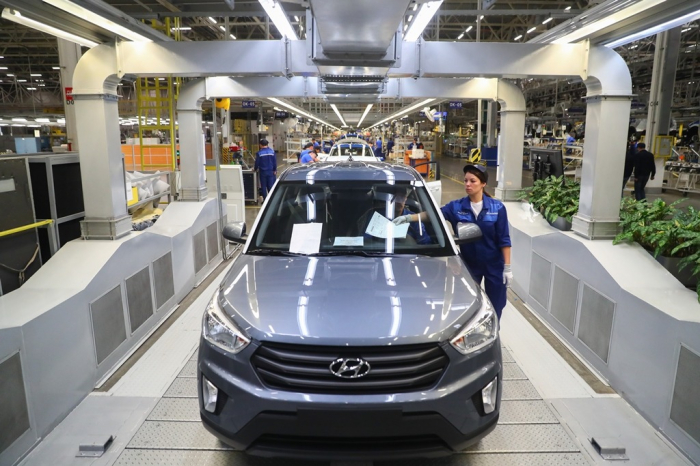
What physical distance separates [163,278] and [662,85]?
16609 millimetres

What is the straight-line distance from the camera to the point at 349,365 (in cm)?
233

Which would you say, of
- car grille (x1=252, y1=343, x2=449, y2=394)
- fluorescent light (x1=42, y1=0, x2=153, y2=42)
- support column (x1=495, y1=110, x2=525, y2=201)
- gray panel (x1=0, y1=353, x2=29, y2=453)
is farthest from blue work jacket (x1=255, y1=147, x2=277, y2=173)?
car grille (x1=252, y1=343, x2=449, y2=394)

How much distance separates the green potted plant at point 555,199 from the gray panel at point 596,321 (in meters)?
1.55

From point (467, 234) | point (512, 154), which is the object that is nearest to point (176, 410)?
point (467, 234)

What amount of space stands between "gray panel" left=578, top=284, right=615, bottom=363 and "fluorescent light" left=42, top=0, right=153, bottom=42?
4.69 metres

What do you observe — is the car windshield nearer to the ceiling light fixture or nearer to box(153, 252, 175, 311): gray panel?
box(153, 252, 175, 311): gray panel

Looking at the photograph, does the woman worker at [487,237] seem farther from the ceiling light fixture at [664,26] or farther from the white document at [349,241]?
the ceiling light fixture at [664,26]

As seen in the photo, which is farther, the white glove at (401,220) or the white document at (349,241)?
the white glove at (401,220)

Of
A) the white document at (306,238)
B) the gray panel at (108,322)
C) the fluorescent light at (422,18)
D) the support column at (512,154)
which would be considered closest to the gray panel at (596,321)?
the white document at (306,238)

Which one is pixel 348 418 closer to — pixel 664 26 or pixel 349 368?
pixel 349 368

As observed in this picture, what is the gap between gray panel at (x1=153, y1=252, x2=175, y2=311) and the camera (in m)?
5.06

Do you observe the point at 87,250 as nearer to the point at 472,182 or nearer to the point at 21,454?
the point at 21,454

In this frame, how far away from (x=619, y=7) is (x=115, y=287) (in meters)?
4.65

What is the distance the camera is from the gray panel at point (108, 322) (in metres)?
3.81
